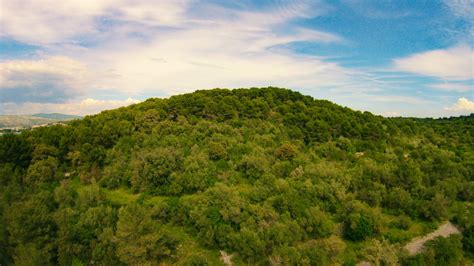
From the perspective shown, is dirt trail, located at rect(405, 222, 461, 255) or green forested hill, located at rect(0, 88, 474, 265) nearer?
green forested hill, located at rect(0, 88, 474, 265)

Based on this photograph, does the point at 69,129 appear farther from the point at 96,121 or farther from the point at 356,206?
the point at 356,206

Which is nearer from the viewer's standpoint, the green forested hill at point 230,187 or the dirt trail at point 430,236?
the green forested hill at point 230,187

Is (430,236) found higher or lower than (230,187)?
lower

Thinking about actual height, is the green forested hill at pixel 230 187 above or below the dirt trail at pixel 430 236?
above

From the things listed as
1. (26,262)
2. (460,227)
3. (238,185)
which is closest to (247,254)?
(238,185)
